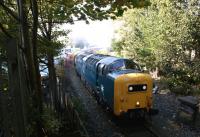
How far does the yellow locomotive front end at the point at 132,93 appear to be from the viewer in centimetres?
1045

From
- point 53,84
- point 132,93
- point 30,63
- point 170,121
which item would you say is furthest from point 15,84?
point 170,121

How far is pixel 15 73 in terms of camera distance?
2928mm

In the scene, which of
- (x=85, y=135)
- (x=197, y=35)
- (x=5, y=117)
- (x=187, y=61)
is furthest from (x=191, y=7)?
(x=5, y=117)

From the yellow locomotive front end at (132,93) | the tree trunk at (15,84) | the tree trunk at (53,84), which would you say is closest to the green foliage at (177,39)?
the yellow locomotive front end at (132,93)

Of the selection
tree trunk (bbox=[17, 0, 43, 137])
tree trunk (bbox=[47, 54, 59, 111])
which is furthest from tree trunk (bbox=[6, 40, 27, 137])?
tree trunk (bbox=[47, 54, 59, 111])

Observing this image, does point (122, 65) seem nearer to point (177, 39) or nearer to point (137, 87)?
point (137, 87)

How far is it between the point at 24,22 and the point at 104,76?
6819 millimetres

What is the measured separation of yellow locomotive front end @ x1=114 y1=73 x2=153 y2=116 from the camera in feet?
34.3

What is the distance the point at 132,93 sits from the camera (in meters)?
10.7

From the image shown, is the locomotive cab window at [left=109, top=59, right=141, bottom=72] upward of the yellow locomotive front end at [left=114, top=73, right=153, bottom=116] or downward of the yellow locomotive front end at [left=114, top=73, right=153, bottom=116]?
upward

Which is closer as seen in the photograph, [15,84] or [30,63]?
[15,84]

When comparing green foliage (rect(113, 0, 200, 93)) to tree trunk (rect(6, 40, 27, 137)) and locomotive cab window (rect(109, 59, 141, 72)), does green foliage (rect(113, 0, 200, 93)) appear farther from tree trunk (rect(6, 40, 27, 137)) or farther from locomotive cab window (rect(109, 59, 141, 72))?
tree trunk (rect(6, 40, 27, 137))

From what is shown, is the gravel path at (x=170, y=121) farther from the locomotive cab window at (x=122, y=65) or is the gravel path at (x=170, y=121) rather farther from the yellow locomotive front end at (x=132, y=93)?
the locomotive cab window at (x=122, y=65)

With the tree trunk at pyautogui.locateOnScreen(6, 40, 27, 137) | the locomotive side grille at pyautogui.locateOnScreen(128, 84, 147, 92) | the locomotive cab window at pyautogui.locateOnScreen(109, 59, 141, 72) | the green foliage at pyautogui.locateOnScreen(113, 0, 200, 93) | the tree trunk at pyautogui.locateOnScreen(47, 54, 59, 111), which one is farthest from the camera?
the green foliage at pyautogui.locateOnScreen(113, 0, 200, 93)
